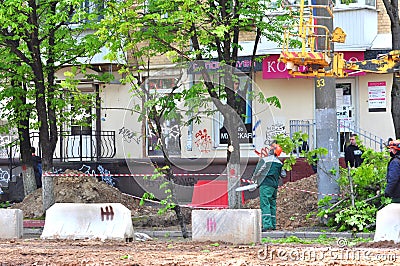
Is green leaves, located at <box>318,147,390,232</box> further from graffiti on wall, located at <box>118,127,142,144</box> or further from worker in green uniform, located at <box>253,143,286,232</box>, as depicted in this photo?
graffiti on wall, located at <box>118,127,142,144</box>

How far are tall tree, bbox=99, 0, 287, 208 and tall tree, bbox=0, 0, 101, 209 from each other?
1.87 metres

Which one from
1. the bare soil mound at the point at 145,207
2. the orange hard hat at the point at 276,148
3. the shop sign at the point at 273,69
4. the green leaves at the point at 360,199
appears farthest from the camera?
the shop sign at the point at 273,69

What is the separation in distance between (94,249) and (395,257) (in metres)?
4.79

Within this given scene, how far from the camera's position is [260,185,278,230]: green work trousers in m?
18.9

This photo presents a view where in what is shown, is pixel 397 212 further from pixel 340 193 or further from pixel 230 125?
pixel 230 125

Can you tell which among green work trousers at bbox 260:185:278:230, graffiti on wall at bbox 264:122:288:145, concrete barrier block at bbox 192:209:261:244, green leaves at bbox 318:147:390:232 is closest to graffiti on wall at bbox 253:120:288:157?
graffiti on wall at bbox 264:122:288:145

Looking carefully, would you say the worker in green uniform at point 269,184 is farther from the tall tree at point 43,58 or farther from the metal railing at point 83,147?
the metal railing at point 83,147

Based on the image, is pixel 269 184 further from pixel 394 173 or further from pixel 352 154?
pixel 352 154

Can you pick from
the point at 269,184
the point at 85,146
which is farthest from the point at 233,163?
the point at 85,146

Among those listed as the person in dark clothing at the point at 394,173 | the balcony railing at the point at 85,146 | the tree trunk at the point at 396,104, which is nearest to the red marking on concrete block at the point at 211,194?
the tree trunk at the point at 396,104

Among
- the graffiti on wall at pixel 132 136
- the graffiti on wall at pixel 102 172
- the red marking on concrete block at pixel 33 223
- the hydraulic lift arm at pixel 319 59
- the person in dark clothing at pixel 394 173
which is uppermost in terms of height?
the hydraulic lift arm at pixel 319 59

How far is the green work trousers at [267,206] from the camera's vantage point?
18.9 m

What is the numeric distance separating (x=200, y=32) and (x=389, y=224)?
6.58 metres

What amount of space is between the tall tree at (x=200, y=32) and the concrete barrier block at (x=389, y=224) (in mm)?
5243
